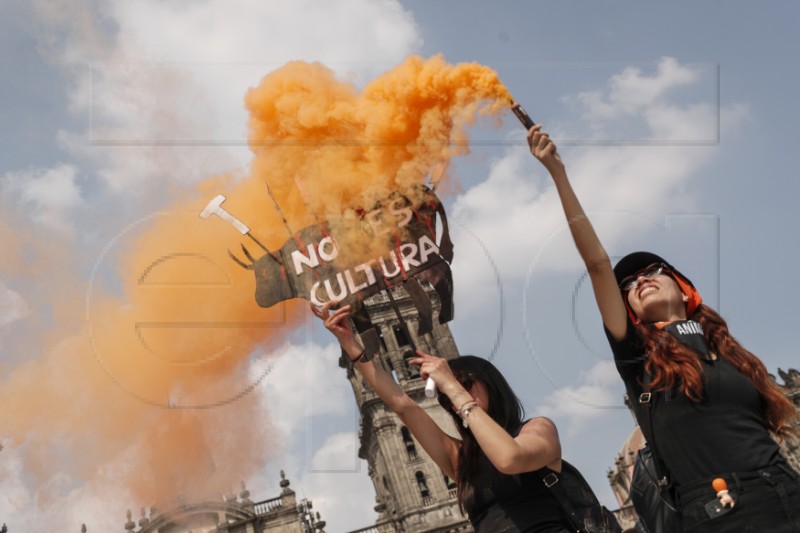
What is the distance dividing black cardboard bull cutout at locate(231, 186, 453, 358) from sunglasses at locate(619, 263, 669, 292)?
377 cm

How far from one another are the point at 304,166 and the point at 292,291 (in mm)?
2966

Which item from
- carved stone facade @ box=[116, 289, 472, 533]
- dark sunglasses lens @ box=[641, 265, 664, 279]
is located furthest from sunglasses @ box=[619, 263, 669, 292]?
carved stone facade @ box=[116, 289, 472, 533]

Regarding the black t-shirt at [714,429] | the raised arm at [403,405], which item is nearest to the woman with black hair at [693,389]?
the black t-shirt at [714,429]

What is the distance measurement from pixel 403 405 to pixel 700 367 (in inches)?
84.2

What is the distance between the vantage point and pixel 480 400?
4.91m

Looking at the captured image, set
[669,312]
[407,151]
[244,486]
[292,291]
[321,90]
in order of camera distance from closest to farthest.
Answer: [669,312] → [292,291] → [407,151] → [321,90] → [244,486]

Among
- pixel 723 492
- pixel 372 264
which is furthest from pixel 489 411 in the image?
pixel 372 264

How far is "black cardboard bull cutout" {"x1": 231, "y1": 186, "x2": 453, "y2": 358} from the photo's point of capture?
8281mm

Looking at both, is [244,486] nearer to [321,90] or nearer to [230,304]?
[230,304]

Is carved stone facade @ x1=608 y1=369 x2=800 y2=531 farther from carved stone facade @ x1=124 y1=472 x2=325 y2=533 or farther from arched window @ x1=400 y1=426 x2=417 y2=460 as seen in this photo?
carved stone facade @ x1=124 y1=472 x2=325 y2=533

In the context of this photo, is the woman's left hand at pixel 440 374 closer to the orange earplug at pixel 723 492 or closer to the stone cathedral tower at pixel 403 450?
the orange earplug at pixel 723 492

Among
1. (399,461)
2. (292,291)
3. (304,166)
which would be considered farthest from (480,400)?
(399,461)

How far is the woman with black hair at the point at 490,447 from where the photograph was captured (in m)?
4.22

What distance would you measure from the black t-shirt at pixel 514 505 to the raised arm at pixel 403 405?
0.48m
